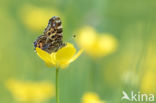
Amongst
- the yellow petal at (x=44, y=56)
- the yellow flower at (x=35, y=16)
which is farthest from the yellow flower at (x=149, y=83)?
the yellow flower at (x=35, y=16)

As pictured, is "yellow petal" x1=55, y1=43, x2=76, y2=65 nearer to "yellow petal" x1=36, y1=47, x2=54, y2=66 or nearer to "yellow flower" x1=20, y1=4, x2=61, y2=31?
"yellow petal" x1=36, y1=47, x2=54, y2=66

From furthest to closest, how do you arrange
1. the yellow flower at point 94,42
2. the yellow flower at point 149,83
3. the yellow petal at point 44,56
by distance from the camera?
the yellow flower at point 94,42 → the yellow flower at point 149,83 → the yellow petal at point 44,56

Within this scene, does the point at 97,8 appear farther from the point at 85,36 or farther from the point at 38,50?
the point at 38,50

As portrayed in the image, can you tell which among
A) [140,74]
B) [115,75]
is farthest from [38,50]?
[115,75]

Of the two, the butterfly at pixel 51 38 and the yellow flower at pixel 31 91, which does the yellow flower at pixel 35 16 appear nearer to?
the yellow flower at pixel 31 91

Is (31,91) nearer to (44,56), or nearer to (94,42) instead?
(44,56)

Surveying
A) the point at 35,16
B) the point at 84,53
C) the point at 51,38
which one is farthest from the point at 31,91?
the point at 35,16
